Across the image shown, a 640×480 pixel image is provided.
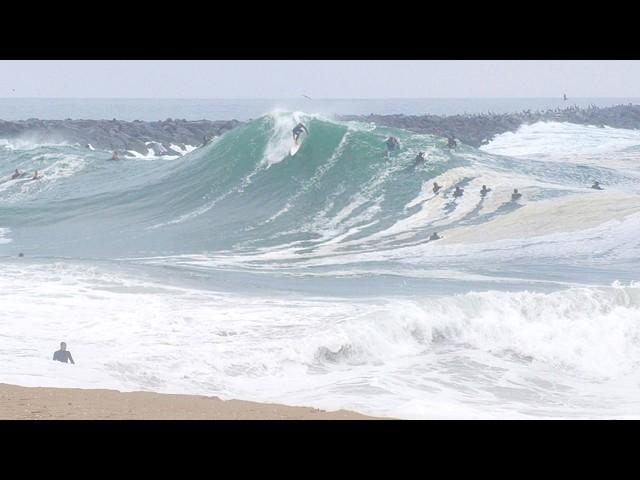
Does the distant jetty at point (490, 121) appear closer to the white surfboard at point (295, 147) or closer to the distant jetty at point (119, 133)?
the distant jetty at point (119, 133)

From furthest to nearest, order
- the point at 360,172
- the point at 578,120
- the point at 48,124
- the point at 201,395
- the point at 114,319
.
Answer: the point at 578,120 < the point at 48,124 < the point at 360,172 < the point at 114,319 < the point at 201,395

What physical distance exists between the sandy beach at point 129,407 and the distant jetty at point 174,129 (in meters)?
25.6

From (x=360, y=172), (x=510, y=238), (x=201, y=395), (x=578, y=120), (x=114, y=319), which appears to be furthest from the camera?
(x=578, y=120)

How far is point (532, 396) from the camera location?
30.4ft

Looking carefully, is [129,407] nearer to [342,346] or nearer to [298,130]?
[342,346]

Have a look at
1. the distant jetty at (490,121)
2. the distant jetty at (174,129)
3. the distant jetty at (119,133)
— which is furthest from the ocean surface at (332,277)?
the distant jetty at (490,121)

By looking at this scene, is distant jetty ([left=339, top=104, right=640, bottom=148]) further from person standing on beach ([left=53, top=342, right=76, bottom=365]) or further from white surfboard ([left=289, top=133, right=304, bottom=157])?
person standing on beach ([left=53, top=342, right=76, bottom=365])

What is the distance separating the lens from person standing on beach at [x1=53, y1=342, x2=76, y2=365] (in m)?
9.43

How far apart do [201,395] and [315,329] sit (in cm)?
266

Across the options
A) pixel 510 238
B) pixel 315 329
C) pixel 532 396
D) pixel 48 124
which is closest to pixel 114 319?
pixel 315 329

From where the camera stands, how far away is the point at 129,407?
24.2 ft

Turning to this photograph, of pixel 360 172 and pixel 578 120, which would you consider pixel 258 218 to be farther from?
pixel 578 120

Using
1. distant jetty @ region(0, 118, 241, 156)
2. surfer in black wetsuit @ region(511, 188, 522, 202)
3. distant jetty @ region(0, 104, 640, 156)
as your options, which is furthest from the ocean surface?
distant jetty @ region(0, 104, 640, 156)

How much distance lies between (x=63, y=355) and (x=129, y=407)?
7.74 feet
